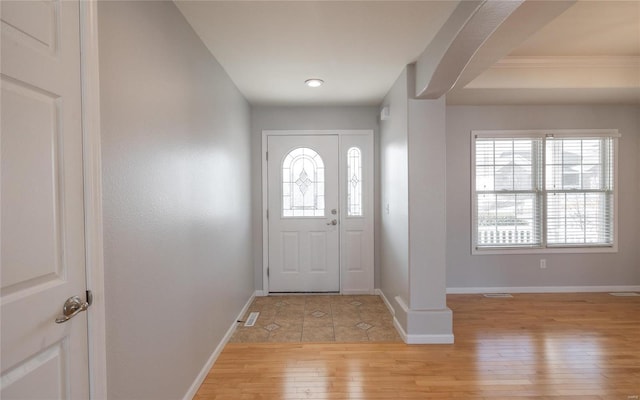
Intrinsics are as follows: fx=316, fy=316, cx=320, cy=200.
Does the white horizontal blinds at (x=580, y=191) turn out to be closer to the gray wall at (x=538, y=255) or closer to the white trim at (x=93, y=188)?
the gray wall at (x=538, y=255)

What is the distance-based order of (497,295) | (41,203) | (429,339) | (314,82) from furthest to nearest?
1. (497,295)
2. (314,82)
3. (429,339)
4. (41,203)

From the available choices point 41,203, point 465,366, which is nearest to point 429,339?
point 465,366

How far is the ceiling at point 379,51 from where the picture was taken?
1.98 meters

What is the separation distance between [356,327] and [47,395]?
2524mm

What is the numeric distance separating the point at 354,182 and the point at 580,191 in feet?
9.44

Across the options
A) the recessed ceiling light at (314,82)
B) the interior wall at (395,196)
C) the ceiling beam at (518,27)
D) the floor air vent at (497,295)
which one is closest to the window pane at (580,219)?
the floor air vent at (497,295)

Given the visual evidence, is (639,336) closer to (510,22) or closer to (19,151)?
(510,22)

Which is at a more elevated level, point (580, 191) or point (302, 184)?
point (302, 184)

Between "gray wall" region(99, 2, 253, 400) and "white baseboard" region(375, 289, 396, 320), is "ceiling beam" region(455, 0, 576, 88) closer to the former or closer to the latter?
"gray wall" region(99, 2, 253, 400)

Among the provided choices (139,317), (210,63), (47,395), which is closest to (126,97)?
(139,317)

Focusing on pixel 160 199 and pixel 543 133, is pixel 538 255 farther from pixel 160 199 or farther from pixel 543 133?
pixel 160 199

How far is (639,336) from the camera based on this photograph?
2.83 metres

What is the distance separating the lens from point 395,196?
A: 327cm

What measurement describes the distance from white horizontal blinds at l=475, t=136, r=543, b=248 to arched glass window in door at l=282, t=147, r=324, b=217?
2.01 metres
